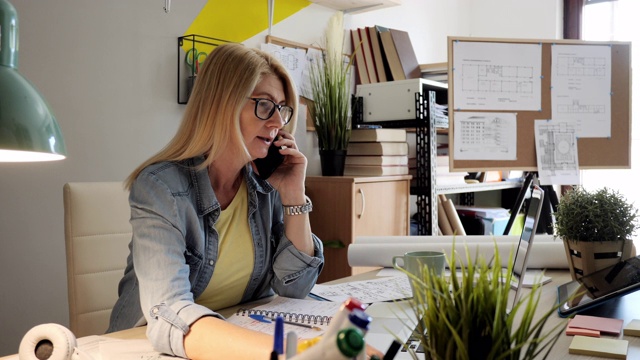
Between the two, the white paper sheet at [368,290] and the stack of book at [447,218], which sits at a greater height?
the white paper sheet at [368,290]

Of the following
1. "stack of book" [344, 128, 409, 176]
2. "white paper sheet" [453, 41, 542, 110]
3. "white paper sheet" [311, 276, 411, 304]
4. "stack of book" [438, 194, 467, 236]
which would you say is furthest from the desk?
"stack of book" [438, 194, 467, 236]

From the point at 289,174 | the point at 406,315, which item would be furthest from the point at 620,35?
the point at 406,315

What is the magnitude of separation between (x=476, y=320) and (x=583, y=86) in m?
2.17

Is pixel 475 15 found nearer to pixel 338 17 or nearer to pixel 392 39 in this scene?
pixel 392 39

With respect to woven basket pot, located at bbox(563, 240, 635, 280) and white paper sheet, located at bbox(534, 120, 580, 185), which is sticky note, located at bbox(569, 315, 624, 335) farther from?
white paper sheet, located at bbox(534, 120, 580, 185)

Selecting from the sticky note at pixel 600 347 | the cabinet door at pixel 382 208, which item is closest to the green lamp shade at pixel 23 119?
the sticky note at pixel 600 347

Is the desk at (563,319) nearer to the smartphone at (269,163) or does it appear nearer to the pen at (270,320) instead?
the pen at (270,320)

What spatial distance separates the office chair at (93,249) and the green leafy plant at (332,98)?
4.64ft

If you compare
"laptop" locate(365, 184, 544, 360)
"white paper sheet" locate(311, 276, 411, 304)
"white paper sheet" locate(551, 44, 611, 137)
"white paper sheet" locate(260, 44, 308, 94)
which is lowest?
"white paper sheet" locate(311, 276, 411, 304)

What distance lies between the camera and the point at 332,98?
2746 millimetres

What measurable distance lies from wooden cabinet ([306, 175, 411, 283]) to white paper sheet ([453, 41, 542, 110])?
61cm

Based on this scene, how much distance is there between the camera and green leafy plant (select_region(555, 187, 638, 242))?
1.15 meters

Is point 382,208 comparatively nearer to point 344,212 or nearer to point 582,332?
point 344,212

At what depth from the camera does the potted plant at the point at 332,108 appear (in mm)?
2754
